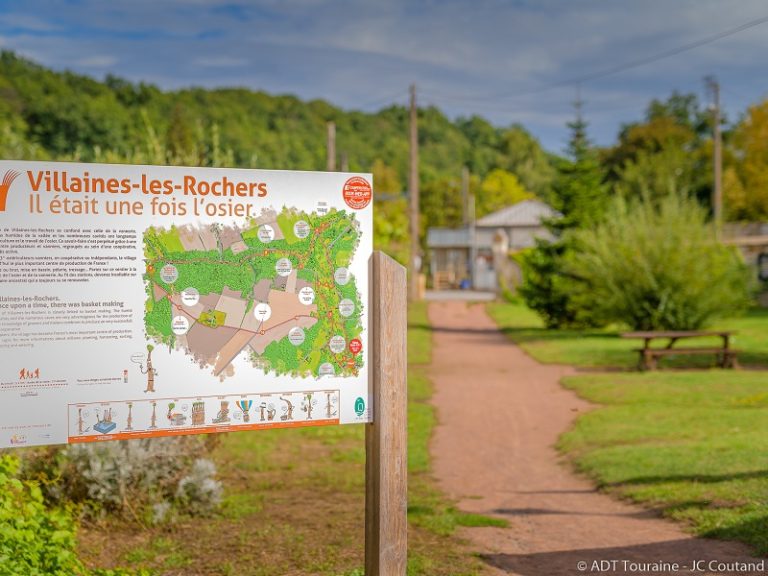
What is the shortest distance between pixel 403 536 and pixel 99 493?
3.37m

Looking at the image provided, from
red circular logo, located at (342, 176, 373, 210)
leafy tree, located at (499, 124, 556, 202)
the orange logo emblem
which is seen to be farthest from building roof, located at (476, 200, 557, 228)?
the orange logo emblem

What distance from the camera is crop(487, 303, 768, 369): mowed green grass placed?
1981 cm

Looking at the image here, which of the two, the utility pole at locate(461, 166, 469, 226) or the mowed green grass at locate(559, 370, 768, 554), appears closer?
the mowed green grass at locate(559, 370, 768, 554)

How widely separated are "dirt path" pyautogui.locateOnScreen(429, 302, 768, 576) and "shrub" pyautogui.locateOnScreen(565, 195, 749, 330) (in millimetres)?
4041

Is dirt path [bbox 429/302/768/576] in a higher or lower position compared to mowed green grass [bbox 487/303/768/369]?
lower

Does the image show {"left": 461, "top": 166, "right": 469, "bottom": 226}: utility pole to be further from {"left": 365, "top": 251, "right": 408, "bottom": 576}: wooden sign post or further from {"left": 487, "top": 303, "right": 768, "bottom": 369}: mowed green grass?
{"left": 365, "top": 251, "right": 408, "bottom": 576}: wooden sign post

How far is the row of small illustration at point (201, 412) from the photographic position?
4734 mm

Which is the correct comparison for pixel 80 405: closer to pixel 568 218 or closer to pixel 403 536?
pixel 403 536

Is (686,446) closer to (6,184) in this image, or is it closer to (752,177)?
(6,184)

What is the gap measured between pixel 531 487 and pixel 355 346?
16.5ft

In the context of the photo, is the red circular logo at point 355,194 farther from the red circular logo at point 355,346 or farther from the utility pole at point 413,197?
the utility pole at point 413,197

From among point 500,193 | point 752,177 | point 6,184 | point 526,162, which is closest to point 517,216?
point 752,177

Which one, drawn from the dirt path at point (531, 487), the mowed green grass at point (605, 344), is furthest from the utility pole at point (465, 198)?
the dirt path at point (531, 487)

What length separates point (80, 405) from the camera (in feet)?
15.4
